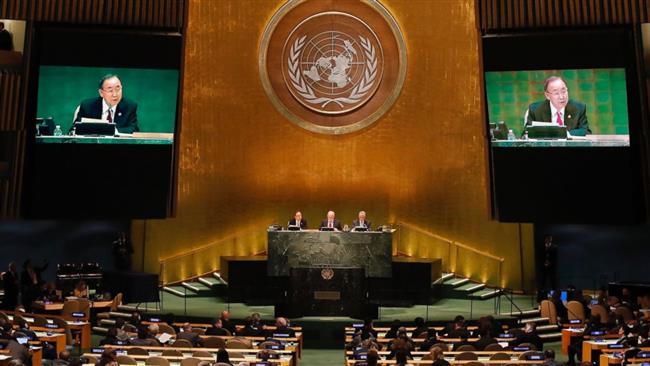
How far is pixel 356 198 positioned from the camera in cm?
2042

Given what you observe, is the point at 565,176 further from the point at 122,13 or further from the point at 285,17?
the point at 122,13

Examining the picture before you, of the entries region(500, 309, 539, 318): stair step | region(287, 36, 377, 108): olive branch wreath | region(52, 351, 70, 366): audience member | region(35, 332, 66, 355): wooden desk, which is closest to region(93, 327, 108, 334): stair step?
region(35, 332, 66, 355): wooden desk

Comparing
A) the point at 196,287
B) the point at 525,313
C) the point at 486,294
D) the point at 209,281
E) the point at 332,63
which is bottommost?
the point at 525,313

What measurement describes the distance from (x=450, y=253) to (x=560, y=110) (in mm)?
4493

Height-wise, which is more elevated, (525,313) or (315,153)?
(315,153)

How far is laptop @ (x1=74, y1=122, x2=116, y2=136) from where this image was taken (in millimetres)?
17719

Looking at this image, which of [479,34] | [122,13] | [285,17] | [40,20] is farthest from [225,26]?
[479,34]

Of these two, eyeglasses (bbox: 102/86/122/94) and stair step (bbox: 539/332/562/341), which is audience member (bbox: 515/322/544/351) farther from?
eyeglasses (bbox: 102/86/122/94)

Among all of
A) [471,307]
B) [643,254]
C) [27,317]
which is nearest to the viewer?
[27,317]

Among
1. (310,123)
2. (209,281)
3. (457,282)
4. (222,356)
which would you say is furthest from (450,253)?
(222,356)

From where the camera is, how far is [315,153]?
20484 mm

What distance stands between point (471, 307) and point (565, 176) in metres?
3.38

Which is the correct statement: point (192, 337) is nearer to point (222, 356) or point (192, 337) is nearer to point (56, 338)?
point (56, 338)

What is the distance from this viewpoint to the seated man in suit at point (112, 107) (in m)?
17.8
